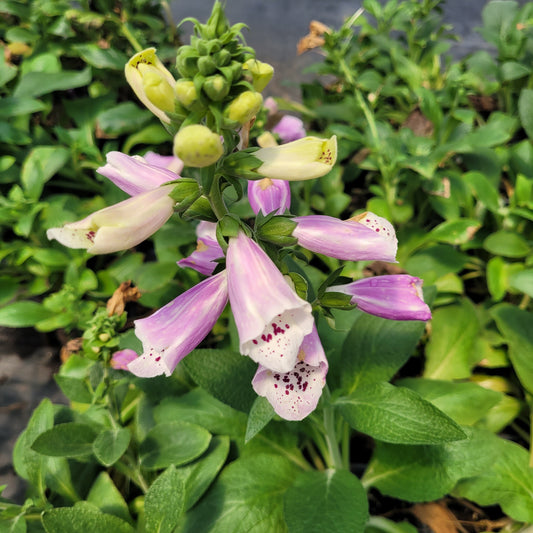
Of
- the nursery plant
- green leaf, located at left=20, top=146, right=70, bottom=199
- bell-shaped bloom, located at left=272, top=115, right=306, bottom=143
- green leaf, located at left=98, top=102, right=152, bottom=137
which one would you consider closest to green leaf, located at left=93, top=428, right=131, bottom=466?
the nursery plant

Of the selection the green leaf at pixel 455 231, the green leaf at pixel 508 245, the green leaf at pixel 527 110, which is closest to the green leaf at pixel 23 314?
the green leaf at pixel 455 231

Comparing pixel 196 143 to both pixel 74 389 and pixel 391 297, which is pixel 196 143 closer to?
pixel 391 297

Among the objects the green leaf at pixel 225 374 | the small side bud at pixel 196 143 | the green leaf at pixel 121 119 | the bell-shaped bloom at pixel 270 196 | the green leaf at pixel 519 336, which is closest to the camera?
the small side bud at pixel 196 143

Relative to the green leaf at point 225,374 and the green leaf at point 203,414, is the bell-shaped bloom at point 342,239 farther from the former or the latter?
the green leaf at point 203,414

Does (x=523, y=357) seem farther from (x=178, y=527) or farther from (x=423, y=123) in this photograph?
(x=423, y=123)

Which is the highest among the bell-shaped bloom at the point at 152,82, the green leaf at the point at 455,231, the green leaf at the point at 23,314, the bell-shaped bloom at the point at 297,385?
the bell-shaped bloom at the point at 152,82

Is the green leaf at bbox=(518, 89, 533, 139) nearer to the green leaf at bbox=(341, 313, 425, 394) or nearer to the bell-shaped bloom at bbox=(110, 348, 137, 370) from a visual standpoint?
the green leaf at bbox=(341, 313, 425, 394)

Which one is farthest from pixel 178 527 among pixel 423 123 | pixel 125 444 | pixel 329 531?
pixel 423 123
